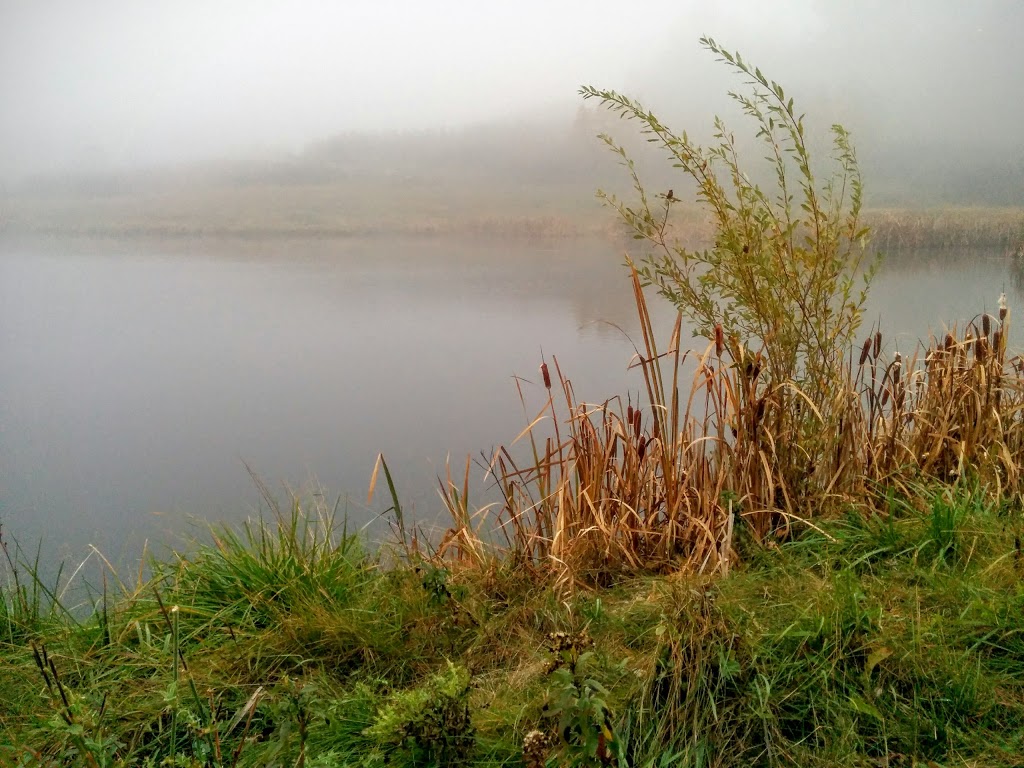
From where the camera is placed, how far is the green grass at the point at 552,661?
1.27 meters

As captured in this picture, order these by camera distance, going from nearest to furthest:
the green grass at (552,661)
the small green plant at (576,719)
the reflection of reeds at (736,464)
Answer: the small green plant at (576,719) < the green grass at (552,661) < the reflection of reeds at (736,464)

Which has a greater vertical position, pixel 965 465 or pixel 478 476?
pixel 965 465

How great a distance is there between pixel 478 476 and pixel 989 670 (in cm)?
248

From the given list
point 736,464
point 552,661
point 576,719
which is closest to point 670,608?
point 552,661

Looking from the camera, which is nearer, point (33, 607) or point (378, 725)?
point (378, 725)

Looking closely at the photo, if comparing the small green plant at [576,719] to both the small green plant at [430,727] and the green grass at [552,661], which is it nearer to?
the green grass at [552,661]

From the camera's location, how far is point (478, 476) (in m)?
3.64

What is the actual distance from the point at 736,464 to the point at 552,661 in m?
1.11

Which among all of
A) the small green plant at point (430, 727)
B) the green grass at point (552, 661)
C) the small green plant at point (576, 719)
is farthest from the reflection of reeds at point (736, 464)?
the small green plant at point (576, 719)

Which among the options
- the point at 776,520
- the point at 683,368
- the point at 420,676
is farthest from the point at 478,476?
the point at 420,676

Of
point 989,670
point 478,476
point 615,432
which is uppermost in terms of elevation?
point 615,432


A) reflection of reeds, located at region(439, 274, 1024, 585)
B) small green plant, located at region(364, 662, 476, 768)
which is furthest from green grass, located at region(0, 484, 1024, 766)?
reflection of reeds, located at region(439, 274, 1024, 585)

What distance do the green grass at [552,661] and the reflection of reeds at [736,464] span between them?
5.7 inches

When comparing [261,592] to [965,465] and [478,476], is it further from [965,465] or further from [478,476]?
[965,465]
